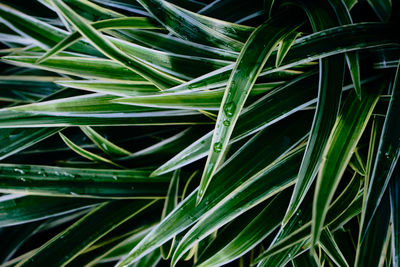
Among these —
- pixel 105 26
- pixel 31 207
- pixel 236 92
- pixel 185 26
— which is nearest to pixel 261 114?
pixel 236 92

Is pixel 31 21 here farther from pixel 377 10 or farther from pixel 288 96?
pixel 377 10

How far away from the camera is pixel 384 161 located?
1.63 ft

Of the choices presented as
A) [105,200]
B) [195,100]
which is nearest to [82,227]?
[105,200]

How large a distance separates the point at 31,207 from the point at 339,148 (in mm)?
571

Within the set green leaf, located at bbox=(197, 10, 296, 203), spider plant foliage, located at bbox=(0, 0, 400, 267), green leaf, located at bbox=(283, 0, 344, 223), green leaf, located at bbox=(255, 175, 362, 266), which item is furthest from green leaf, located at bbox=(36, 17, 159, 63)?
green leaf, located at bbox=(255, 175, 362, 266)

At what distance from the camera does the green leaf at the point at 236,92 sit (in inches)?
18.9

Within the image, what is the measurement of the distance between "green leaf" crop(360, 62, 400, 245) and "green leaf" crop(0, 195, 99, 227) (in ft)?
1.72

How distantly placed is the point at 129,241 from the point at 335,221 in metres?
0.41

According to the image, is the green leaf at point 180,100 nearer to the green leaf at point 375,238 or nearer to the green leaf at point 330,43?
the green leaf at point 330,43

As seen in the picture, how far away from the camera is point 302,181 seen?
48 centimetres

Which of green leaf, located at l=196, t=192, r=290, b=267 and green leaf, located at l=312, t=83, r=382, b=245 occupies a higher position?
green leaf, located at l=312, t=83, r=382, b=245

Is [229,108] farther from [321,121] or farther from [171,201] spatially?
[171,201]

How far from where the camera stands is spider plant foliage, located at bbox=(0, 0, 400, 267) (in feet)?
1.67

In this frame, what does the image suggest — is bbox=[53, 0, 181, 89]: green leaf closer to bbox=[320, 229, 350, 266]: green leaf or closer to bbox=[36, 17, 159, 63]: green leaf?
bbox=[36, 17, 159, 63]: green leaf
